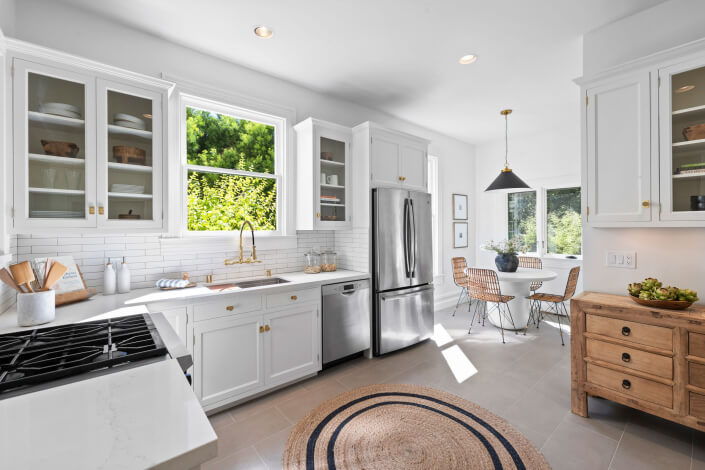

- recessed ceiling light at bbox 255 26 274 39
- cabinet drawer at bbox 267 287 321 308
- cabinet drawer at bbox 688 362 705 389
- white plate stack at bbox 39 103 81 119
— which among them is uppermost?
recessed ceiling light at bbox 255 26 274 39

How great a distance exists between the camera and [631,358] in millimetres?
2100

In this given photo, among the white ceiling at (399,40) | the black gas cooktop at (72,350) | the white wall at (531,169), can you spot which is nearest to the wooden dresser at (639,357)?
the white ceiling at (399,40)

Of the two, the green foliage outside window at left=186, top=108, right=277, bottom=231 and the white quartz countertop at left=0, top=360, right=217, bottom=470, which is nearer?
the white quartz countertop at left=0, top=360, right=217, bottom=470

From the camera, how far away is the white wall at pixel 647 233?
221cm

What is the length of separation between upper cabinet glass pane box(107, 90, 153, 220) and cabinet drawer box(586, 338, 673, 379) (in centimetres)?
331

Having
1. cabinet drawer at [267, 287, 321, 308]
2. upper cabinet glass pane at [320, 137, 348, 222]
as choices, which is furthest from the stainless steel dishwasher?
upper cabinet glass pane at [320, 137, 348, 222]

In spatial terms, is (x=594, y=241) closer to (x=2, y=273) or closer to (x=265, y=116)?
(x=265, y=116)

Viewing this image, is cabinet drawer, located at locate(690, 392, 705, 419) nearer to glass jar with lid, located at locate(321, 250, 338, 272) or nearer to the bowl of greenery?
the bowl of greenery

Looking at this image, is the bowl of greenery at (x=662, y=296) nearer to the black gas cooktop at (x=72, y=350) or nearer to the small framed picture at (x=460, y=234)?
the black gas cooktop at (x=72, y=350)

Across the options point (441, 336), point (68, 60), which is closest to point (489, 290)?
point (441, 336)

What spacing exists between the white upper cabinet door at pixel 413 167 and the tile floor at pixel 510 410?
1.93 metres

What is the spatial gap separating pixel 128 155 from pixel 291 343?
1913 mm

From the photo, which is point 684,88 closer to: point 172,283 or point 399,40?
point 399,40

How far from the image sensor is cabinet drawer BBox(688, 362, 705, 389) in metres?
1.85
